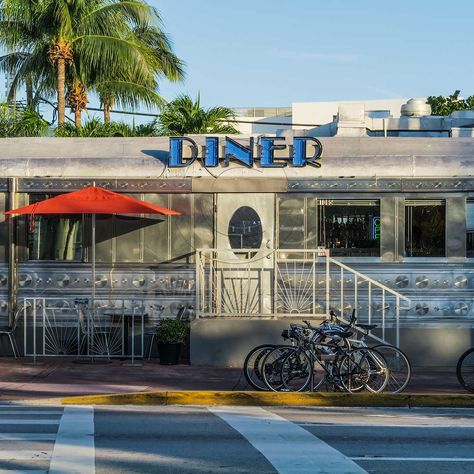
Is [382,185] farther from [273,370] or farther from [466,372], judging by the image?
[273,370]

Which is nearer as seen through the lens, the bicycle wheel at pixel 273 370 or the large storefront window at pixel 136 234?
the bicycle wheel at pixel 273 370

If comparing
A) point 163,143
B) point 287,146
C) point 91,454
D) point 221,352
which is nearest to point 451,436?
point 91,454

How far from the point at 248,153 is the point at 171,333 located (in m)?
3.30

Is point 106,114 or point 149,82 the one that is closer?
point 149,82

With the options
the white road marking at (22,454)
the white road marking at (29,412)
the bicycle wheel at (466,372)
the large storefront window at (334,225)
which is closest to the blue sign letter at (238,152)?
the large storefront window at (334,225)

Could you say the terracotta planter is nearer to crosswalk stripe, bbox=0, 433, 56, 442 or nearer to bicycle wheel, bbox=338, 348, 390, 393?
bicycle wheel, bbox=338, 348, 390, 393

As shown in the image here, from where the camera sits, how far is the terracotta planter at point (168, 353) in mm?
16630

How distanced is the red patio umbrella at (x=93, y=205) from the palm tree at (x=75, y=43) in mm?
16190

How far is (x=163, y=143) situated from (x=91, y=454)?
9.33 metres

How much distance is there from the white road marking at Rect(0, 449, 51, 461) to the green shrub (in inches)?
285

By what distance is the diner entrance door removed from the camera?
17031 mm

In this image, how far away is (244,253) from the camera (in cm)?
1719

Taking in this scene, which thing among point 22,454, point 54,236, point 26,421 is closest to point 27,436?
point 22,454

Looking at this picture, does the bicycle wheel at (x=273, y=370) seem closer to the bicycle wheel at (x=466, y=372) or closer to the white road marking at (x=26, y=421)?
the bicycle wheel at (x=466, y=372)
